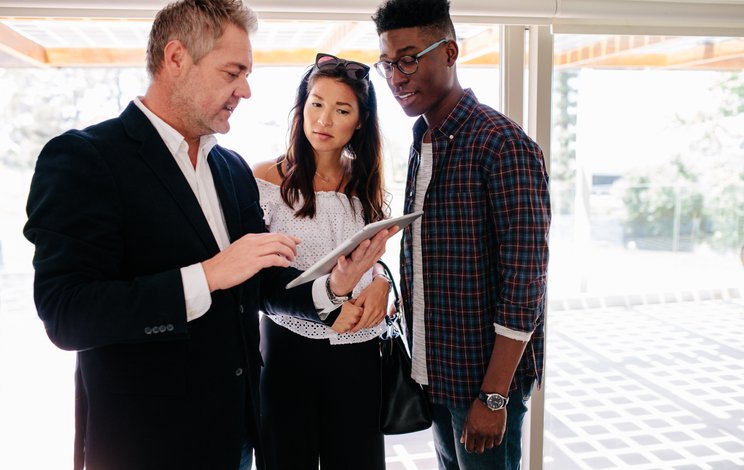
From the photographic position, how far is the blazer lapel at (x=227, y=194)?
4.72 feet

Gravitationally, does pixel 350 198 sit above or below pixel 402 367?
above

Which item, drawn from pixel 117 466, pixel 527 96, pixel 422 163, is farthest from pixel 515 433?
pixel 527 96

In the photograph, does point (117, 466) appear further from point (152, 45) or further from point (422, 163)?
point (422, 163)

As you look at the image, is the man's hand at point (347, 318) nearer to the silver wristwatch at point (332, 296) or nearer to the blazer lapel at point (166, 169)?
the silver wristwatch at point (332, 296)

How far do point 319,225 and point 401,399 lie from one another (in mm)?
596

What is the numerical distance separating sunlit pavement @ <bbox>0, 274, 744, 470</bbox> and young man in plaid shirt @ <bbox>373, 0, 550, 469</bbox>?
3.85ft

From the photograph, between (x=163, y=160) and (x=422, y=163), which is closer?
(x=163, y=160)

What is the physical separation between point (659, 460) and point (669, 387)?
43 cm

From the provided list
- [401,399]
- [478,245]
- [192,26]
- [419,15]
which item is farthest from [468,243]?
[192,26]

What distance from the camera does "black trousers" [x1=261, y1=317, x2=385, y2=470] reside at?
1.78 meters

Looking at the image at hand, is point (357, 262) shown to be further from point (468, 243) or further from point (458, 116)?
point (458, 116)

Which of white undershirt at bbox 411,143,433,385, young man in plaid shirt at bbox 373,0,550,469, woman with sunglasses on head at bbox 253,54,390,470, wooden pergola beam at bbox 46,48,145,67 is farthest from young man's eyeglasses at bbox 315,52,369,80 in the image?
wooden pergola beam at bbox 46,48,145,67

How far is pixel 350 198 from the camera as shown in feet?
6.39

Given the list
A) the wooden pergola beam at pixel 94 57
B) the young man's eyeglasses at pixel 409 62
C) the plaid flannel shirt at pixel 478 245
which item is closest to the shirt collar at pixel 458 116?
the plaid flannel shirt at pixel 478 245
